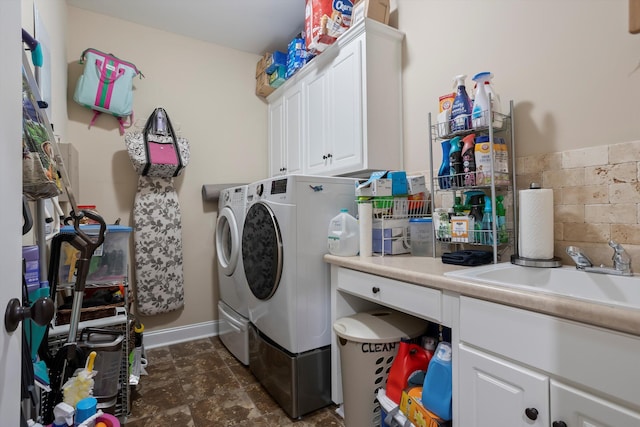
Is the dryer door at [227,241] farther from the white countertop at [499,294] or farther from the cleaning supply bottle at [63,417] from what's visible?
the cleaning supply bottle at [63,417]

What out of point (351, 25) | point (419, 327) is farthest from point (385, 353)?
point (351, 25)

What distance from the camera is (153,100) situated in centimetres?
266

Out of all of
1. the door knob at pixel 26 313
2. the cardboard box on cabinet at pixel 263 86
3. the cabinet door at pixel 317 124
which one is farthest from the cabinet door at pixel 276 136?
the door knob at pixel 26 313

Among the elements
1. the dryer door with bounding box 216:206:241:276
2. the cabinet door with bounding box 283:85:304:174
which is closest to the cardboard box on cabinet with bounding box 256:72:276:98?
the cabinet door with bounding box 283:85:304:174

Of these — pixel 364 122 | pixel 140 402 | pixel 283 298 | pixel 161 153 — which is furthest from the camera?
pixel 161 153

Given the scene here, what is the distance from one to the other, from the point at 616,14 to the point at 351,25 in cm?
136

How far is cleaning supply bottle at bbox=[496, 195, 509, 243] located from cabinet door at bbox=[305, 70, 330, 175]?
1.16m

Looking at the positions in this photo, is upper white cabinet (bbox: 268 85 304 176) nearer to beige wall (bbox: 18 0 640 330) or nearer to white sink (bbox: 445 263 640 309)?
beige wall (bbox: 18 0 640 330)

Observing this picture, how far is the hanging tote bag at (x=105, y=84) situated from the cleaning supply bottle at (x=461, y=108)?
7.80 ft

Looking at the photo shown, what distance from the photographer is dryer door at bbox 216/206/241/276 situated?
87.3 inches

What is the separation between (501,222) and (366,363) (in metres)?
0.88

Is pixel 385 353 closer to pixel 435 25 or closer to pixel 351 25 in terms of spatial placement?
pixel 435 25

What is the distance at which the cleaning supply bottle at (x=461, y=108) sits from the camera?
143 cm

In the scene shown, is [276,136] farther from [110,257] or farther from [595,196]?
[595,196]
